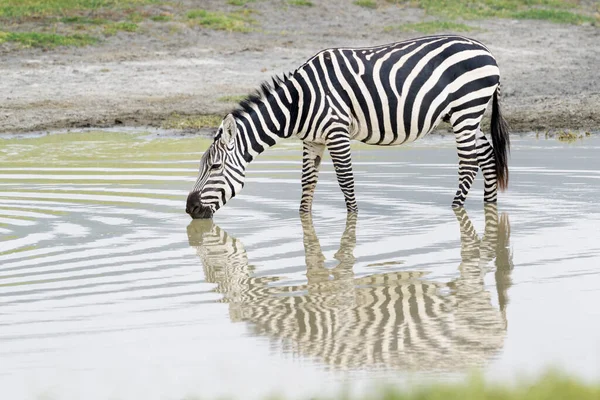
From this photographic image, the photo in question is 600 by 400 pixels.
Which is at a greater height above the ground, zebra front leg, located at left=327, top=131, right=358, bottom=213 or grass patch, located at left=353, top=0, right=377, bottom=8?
grass patch, located at left=353, top=0, right=377, bottom=8

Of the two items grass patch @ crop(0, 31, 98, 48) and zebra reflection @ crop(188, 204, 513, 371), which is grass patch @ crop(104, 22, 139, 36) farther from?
zebra reflection @ crop(188, 204, 513, 371)

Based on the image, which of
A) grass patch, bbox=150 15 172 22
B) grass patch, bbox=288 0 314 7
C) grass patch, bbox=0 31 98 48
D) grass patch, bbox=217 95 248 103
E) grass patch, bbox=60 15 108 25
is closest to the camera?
grass patch, bbox=217 95 248 103

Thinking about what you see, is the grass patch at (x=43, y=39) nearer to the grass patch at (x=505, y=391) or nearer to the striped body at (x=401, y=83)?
the striped body at (x=401, y=83)

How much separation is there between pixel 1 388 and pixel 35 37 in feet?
60.9

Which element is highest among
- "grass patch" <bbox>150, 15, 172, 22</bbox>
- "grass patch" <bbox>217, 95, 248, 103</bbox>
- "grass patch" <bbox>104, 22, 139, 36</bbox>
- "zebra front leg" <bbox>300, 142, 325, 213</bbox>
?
"grass patch" <bbox>150, 15, 172, 22</bbox>

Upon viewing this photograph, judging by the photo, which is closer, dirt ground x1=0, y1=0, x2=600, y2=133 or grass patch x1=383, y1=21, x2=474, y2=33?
dirt ground x1=0, y1=0, x2=600, y2=133

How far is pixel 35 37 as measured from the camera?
23.5 m

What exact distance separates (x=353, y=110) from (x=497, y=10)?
19.0 meters

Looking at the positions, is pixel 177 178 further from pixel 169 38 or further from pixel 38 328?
pixel 169 38

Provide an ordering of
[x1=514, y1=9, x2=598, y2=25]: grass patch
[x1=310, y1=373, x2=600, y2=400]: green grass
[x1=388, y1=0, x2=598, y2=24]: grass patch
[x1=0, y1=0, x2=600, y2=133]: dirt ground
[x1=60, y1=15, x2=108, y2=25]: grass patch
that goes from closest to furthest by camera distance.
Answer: [x1=310, y1=373, x2=600, y2=400]: green grass
[x1=0, y1=0, x2=600, y2=133]: dirt ground
[x1=60, y1=15, x2=108, y2=25]: grass patch
[x1=388, y1=0, x2=598, y2=24]: grass patch
[x1=514, y1=9, x2=598, y2=25]: grass patch

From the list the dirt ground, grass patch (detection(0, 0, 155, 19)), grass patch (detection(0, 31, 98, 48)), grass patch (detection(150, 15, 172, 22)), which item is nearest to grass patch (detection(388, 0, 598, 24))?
the dirt ground

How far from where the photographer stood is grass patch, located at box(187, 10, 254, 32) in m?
25.5

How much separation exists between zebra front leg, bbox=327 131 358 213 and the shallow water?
25 cm

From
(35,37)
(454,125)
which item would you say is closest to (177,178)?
(454,125)
